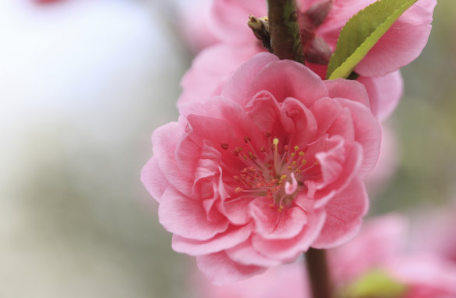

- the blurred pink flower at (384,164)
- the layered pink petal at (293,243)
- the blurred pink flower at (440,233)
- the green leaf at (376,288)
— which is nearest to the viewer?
the layered pink petal at (293,243)

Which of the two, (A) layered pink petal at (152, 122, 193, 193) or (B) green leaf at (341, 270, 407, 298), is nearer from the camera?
(A) layered pink petal at (152, 122, 193, 193)

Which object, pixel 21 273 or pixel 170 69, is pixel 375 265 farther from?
pixel 21 273

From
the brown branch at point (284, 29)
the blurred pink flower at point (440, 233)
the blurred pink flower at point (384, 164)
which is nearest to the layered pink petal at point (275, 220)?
the brown branch at point (284, 29)

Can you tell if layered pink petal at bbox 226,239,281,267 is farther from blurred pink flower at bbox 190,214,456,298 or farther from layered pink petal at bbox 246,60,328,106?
blurred pink flower at bbox 190,214,456,298

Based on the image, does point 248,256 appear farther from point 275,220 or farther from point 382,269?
point 382,269


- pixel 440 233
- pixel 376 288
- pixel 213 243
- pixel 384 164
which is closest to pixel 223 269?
pixel 213 243

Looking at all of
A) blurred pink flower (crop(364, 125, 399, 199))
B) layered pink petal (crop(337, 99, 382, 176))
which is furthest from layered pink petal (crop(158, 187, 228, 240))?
blurred pink flower (crop(364, 125, 399, 199))

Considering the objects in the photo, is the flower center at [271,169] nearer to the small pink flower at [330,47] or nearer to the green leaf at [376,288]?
the small pink flower at [330,47]

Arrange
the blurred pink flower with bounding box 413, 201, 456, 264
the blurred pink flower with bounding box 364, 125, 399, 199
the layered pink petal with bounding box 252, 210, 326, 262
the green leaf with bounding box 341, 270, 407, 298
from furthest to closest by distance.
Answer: the blurred pink flower with bounding box 364, 125, 399, 199 → the blurred pink flower with bounding box 413, 201, 456, 264 → the green leaf with bounding box 341, 270, 407, 298 → the layered pink petal with bounding box 252, 210, 326, 262
